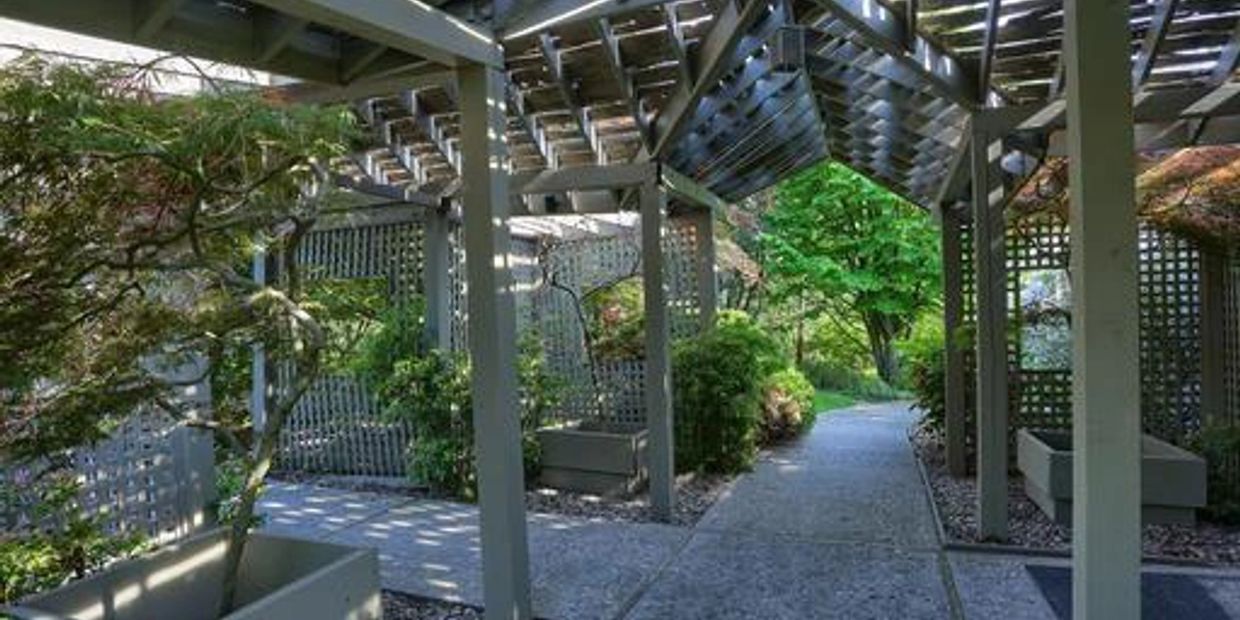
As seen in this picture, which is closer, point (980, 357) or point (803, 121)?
point (980, 357)

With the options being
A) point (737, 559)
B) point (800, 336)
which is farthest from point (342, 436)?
point (800, 336)

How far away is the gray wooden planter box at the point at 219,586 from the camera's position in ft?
8.82

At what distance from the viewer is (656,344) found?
18.7 feet

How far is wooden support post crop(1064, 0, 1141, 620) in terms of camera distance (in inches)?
90.9

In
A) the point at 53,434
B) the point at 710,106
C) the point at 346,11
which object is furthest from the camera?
the point at 710,106

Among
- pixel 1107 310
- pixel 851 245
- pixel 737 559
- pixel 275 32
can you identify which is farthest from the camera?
pixel 851 245

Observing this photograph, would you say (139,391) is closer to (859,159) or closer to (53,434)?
(53,434)

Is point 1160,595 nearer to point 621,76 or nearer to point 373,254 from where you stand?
point 621,76

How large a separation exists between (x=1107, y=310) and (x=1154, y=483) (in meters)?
3.40

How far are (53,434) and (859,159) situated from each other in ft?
27.1

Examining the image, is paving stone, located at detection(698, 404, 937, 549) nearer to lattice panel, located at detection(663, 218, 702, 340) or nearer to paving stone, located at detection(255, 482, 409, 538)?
lattice panel, located at detection(663, 218, 702, 340)

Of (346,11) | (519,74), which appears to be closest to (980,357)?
(519,74)

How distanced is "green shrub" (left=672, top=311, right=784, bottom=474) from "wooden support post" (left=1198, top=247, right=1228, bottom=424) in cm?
342

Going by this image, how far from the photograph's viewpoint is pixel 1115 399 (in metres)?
2.33
